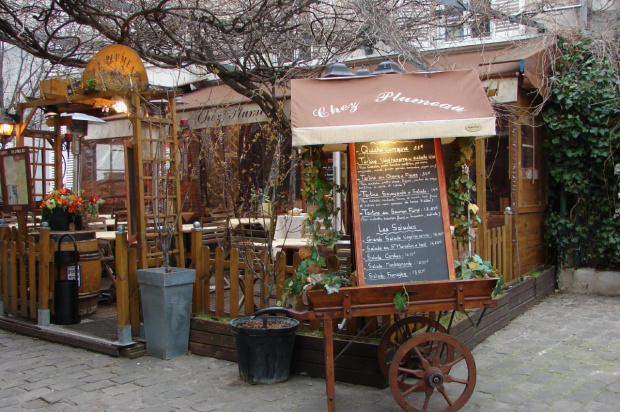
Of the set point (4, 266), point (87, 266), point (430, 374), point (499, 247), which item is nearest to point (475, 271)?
point (430, 374)

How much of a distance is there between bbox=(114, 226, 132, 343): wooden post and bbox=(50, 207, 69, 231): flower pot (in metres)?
1.87

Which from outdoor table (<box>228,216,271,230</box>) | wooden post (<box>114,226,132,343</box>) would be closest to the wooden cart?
outdoor table (<box>228,216,271,230</box>)

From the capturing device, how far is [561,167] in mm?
9438

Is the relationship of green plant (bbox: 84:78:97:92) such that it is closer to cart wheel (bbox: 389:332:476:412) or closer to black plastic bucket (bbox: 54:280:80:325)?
black plastic bucket (bbox: 54:280:80:325)

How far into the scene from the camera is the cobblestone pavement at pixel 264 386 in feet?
15.9

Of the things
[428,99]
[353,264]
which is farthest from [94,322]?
[428,99]

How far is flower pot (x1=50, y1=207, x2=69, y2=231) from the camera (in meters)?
7.66

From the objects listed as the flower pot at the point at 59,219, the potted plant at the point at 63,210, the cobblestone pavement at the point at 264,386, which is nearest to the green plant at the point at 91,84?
the potted plant at the point at 63,210

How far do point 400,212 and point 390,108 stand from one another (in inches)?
32.5

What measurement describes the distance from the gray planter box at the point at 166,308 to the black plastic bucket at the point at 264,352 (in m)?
0.92

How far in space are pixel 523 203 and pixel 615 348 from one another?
10.2 ft

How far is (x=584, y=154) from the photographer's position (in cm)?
915

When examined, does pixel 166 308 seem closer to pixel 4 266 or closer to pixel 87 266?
pixel 87 266

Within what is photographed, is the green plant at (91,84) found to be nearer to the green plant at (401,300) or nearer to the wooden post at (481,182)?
the green plant at (401,300)
